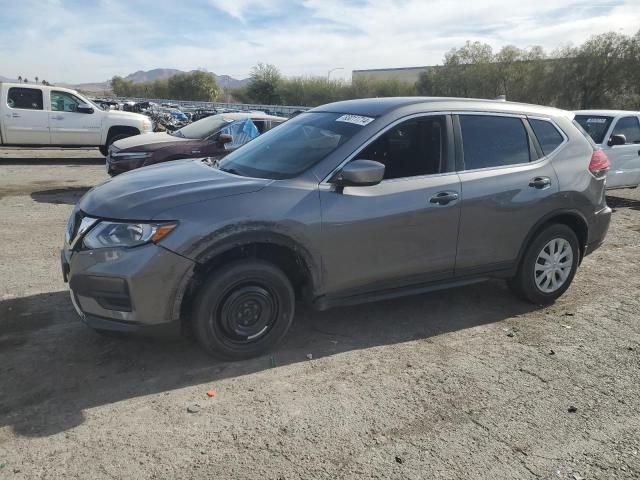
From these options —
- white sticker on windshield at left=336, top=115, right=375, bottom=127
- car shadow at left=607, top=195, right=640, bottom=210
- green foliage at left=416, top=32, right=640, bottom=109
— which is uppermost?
green foliage at left=416, top=32, right=640, bottom=109

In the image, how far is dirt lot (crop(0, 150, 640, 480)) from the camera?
8.79 ft

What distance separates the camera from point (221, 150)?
9016mm

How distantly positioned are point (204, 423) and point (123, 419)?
0.47 meters

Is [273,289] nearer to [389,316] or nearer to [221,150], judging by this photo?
[389,316]

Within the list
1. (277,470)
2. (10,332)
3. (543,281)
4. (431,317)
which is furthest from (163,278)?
(543,281)

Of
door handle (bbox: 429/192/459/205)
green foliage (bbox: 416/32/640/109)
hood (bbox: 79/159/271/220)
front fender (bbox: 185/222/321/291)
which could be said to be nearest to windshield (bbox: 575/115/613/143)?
door handle (bbox: 429/192/459/205)

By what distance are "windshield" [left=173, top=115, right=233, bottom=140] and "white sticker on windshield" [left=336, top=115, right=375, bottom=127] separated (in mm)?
5814

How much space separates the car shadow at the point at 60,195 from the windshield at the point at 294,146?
544 cm

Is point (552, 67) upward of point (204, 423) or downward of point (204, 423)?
upward

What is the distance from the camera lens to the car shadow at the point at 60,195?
28.9 ft

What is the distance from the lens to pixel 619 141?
977cm

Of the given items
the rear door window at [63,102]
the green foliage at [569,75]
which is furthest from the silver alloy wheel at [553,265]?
the green foliage at [569,75]

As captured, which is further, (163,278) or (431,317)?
(431,317)

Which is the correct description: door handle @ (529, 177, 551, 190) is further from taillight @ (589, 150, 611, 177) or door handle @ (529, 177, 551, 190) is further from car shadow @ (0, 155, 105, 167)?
car shadow @ (0, 155, 105, 167)
